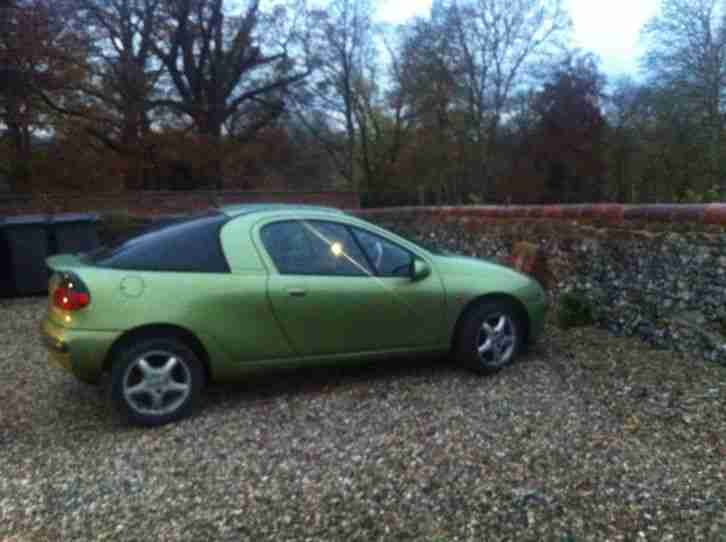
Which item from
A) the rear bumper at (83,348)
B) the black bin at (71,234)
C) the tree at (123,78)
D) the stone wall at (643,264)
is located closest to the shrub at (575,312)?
the stone wall at (643,264)

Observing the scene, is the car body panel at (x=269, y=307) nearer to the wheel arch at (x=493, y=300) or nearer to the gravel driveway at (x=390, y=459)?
the wheel arch at (x=493, y=300)

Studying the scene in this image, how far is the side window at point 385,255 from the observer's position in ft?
13.6

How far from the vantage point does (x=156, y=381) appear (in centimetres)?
350

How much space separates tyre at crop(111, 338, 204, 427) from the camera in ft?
11.3

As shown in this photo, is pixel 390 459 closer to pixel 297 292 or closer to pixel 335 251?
pixel 297 292

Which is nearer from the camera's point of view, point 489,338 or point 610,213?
point 489,338

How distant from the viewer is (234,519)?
98.5 inches

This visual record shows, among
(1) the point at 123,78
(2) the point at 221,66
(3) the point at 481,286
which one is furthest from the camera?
(2) the point at 221,66

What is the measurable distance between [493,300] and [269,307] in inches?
72.4

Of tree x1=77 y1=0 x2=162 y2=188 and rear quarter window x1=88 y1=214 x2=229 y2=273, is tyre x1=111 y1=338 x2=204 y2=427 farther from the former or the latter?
tree x1=77 y1=0 x2=162 y2=188

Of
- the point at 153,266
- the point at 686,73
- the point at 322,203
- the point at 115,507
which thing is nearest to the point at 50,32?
→ the point at 322,203

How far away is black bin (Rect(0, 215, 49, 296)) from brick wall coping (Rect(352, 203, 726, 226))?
6.30 meters

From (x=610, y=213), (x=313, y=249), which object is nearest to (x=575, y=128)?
(x=610, y=213)

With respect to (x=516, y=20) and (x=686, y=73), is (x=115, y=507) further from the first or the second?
(x=516, y=20)
